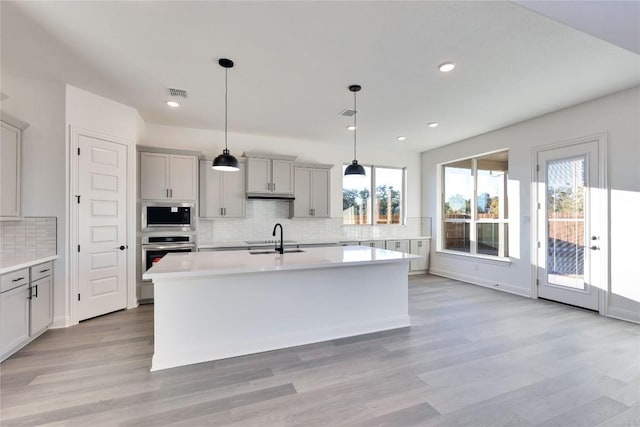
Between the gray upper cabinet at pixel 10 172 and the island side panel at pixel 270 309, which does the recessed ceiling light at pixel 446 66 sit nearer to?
the island side panel at pixel 270 309

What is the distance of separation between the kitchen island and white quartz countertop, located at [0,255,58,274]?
1.19 metres

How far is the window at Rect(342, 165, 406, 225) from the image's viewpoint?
20.9ft

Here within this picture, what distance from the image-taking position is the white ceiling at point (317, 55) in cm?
219

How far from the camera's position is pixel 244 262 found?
9.01 feet

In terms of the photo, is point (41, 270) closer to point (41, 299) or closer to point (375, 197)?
point (41, 299)

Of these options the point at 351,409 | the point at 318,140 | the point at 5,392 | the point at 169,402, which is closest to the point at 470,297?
the point at 351,409

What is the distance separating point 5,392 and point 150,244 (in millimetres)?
2278

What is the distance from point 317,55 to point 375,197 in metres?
4.22

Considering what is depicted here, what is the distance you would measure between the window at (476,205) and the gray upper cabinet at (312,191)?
9.00 ft

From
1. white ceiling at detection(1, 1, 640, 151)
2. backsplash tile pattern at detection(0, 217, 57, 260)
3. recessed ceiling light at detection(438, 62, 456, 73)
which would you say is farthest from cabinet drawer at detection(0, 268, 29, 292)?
recessed ceiling light at detection(438, 62, 456, 73)

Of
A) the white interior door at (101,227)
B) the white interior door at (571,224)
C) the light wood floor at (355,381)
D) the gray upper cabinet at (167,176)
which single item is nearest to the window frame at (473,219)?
the white interior door at (571,224)

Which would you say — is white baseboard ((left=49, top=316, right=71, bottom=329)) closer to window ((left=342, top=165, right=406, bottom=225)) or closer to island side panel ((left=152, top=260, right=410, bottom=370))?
island side panel ((left=152, top=260, right=410, bottom=370))

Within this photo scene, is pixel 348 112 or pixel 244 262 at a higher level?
pixel 348 112

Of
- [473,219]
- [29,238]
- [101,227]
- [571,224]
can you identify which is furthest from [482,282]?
[29,238]
